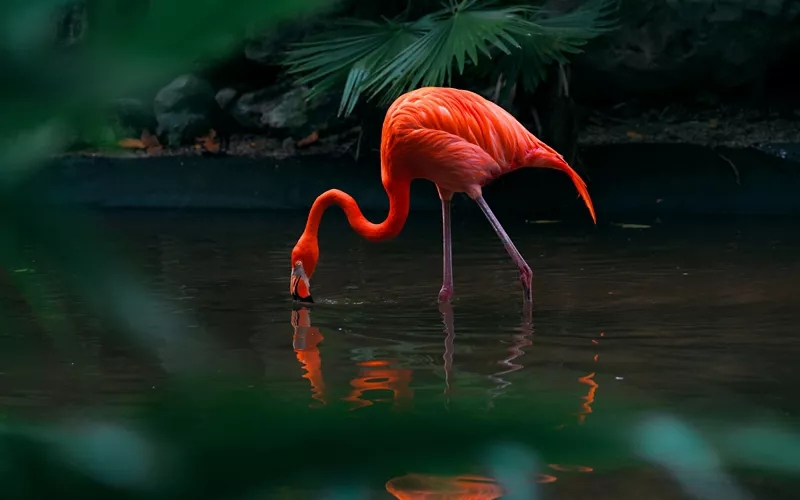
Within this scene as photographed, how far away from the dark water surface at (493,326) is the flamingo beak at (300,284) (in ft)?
0.30

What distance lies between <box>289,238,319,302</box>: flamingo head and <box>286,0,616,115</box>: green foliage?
6.78 ft

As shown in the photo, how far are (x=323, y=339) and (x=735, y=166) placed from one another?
6.02 meters

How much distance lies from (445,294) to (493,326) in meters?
0.70

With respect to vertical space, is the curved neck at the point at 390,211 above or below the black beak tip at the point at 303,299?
above

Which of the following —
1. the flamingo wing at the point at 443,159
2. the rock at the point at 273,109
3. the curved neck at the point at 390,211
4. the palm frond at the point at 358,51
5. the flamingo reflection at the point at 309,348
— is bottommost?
the flamingo reflection at the point at 309,348

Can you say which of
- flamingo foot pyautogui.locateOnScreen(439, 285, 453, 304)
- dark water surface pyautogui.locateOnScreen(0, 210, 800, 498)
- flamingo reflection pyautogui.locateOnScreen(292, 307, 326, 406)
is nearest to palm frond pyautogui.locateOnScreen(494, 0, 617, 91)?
dark water surface pyautogui.locateOnScreen(0, 210, 800, 498)

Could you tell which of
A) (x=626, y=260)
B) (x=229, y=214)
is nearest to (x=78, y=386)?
(x=626, y=260)

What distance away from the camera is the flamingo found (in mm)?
5730

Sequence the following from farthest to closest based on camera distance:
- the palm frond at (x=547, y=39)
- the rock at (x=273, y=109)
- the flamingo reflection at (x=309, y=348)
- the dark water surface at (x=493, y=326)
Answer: the rock at (x=273, y=109)
the palm frond at (x=547, y=39)
the flamingo reflection at (x=309, y=348)
the dark water surface at (x=493, y=326)

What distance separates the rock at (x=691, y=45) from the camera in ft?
33.6

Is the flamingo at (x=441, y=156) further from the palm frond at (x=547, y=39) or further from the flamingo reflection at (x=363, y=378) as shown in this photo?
the palm frond at (x=547, y=39)

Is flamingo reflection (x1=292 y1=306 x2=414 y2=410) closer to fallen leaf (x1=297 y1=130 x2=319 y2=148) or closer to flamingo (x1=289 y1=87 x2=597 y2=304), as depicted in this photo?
flamingo (x1=289 y1=87 x2=597 y2=304)

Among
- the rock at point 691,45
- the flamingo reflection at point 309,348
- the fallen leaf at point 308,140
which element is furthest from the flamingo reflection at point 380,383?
the fallen leaf at point 308,140

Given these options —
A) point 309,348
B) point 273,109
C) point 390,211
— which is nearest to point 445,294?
point 390,211
